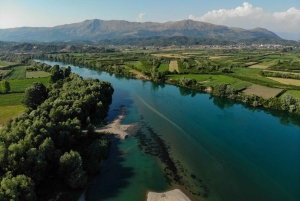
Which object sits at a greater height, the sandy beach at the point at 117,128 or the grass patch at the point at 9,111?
the grass patch at the point at 9,111

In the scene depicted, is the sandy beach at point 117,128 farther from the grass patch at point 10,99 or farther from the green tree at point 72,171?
the grass patch at point 10,99

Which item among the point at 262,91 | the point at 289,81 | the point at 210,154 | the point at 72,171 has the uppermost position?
the point at 289,81

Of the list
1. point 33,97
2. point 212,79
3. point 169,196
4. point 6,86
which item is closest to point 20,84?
point 6,86

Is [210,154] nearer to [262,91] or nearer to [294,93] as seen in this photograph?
[262,91]

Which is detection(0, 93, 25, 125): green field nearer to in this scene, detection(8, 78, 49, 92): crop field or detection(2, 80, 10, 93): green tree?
detection(2, 80, 10, 93): green tree

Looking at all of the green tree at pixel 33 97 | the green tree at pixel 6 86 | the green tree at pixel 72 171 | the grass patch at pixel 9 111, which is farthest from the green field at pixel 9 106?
the green tree at pixel 72 171
